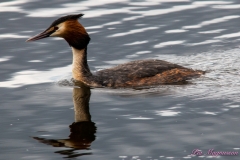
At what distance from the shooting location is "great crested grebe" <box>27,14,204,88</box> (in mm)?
14627

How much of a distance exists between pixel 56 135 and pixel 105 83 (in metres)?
3.31

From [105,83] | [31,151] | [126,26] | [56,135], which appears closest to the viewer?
[31,151]

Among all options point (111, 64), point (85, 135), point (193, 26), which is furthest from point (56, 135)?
point (193, 26)

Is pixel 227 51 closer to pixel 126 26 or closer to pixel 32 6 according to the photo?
pixel 126 26

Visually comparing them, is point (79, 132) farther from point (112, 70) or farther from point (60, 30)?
point (60, 30)

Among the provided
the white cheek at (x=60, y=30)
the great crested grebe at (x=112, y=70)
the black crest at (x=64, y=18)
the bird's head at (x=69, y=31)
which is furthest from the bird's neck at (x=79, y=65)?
the black crest at (x=64, y=18)

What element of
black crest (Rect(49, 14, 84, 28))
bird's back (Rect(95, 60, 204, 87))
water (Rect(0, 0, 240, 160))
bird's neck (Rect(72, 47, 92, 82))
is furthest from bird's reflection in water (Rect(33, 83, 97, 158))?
black crest (Rect(49, 14, 84, 28))

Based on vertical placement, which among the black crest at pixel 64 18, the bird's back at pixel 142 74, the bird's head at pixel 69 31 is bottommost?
the bird's back at pixel 142 74

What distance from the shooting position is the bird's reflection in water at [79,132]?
36.3ft

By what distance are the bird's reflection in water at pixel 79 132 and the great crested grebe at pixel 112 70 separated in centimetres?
77

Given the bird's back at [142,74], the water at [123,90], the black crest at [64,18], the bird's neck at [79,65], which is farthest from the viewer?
the bird's neck at [79,65]

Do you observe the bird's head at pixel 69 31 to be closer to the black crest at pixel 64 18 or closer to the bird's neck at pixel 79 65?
the black crest at pixel 64 18

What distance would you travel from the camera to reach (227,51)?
1686 cm

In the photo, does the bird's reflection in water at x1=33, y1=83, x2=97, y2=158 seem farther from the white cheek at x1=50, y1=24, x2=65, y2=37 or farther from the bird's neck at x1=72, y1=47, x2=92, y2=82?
the white cheek at x1=50, y1=24, x2=65, y2=37
